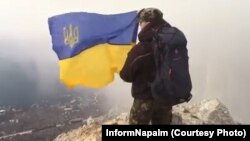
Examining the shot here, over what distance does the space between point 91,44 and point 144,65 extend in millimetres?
3373

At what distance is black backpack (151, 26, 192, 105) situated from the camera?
10953 millimetres

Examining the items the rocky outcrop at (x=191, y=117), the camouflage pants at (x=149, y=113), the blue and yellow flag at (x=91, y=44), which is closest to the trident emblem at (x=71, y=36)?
the blue and yellow flag at (x=91, y=44)

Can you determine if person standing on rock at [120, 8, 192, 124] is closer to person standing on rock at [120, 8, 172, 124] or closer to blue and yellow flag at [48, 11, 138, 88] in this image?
person standing on rock at [120, 8, 172, 124]

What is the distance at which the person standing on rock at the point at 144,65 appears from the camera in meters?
11.3

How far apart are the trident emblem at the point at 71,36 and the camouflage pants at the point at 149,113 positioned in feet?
9.57

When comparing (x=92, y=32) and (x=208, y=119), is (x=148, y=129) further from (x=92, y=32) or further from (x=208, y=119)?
(x=208, y=119)

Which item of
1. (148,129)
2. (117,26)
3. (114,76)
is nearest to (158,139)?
(148,129)

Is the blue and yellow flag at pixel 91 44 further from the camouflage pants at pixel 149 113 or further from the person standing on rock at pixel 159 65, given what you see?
the person standing on rock at pixel 159 65

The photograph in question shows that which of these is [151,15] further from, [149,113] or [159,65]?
[149,113]

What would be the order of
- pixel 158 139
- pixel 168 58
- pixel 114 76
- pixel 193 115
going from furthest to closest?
pixel 193 115 < pixel 114 76 < pixel 158 139 < pixel 168 58

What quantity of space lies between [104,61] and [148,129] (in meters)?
3.11

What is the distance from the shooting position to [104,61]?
47.4ft
